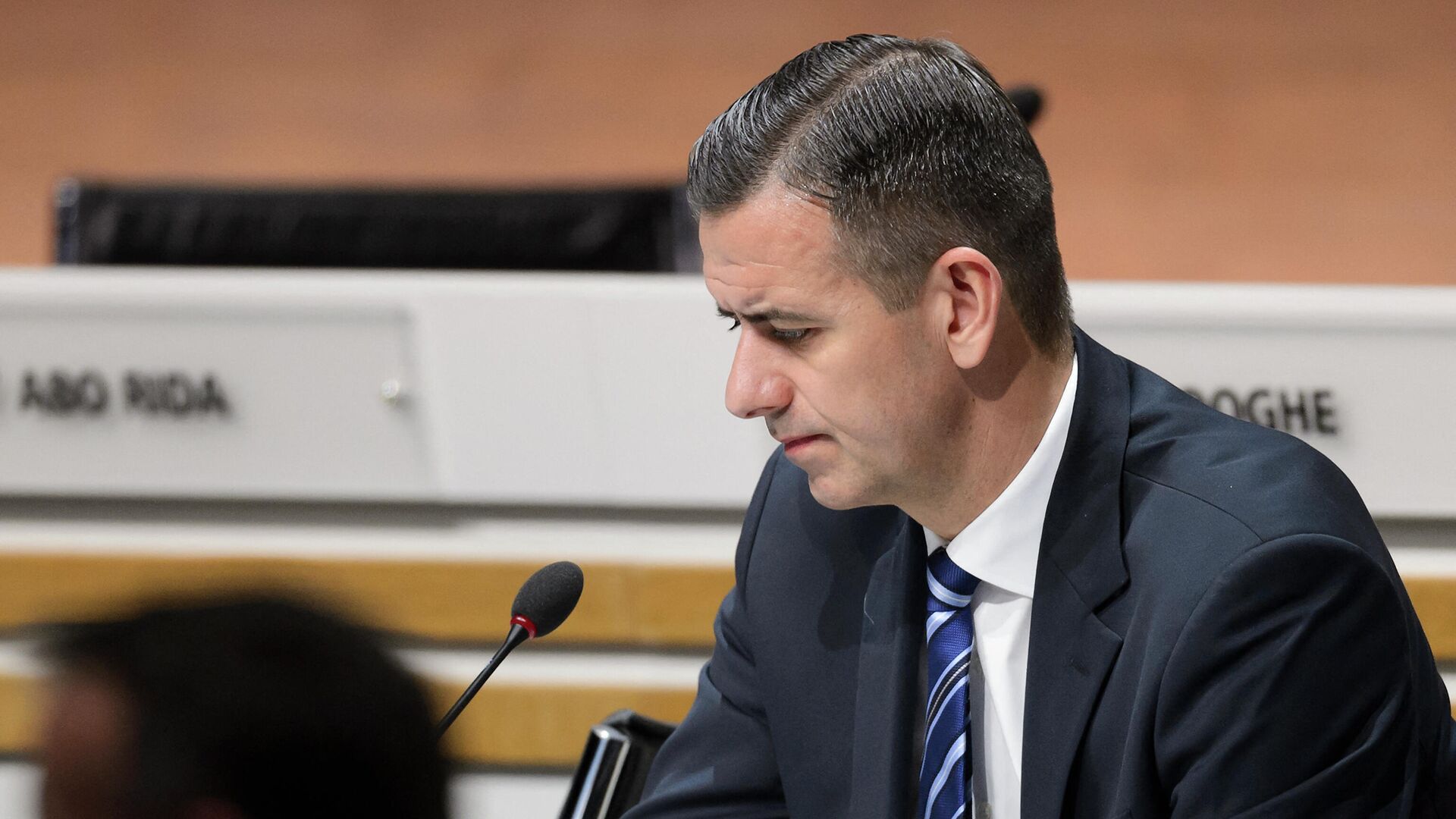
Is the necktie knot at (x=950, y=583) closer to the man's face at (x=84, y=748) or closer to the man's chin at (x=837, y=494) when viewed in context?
the man's chin at (x=837, y=494)

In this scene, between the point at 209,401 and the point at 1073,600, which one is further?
the point at 209,401

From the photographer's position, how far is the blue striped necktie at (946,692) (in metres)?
1.33

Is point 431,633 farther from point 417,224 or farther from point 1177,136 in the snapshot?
point 1177,136

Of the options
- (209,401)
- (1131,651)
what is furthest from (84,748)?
(209,401)

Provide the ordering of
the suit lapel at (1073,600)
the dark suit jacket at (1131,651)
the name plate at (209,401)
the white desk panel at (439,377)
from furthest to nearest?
1. the name plate at (209,401)
2. the white desk panel at (439,377)
3. the suit lapel at (1073,600)
4. the dark suit jacket at (1131,651)

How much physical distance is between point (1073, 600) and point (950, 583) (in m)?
0.14

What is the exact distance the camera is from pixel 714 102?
521 cm

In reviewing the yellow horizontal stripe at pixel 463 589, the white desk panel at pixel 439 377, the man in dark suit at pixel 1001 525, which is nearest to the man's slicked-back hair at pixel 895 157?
the man in dark suit at pixel 1001 525

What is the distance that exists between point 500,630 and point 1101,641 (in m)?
1.32

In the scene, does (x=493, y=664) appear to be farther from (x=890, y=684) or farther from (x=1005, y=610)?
(x=1005, y=610)

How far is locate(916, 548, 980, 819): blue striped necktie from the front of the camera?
1.33 meters

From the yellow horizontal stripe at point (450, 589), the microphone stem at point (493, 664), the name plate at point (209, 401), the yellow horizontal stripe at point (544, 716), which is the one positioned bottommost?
the yellow horizontal stripe at point (544, 716)

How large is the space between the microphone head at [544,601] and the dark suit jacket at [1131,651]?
18 centimetres

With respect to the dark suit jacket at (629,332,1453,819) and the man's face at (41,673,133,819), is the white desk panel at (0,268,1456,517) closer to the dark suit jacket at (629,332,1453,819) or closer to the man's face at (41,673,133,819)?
the dark suit jacket at (629,332,1453,819)
